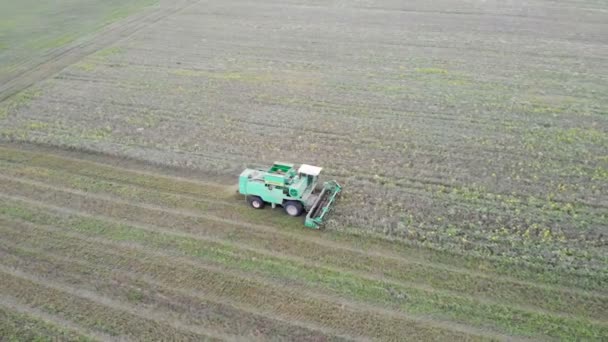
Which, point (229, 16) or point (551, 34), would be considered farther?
point (229, 16)

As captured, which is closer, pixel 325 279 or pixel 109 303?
pixel 109 303

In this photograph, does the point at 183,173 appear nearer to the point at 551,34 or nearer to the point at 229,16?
the point at 229,16

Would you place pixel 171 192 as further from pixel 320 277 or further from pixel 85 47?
pixel 85 47

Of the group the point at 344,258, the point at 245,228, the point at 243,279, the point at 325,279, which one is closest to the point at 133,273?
the point at 243,279

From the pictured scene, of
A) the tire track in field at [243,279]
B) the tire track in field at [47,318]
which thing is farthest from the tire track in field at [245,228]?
the tire track in field at [47,318]

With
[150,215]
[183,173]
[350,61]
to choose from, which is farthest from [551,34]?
[150,215]

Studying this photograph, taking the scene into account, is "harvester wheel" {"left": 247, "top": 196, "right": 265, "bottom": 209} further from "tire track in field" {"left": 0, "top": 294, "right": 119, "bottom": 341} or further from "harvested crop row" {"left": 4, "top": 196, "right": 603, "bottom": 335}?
"tire track in field" {"left": 0, "top": 294, "right": 119, "bottom": 341}

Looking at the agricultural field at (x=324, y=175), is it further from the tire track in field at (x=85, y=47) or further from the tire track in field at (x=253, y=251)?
the tire track in field at (x=85, y=47)
